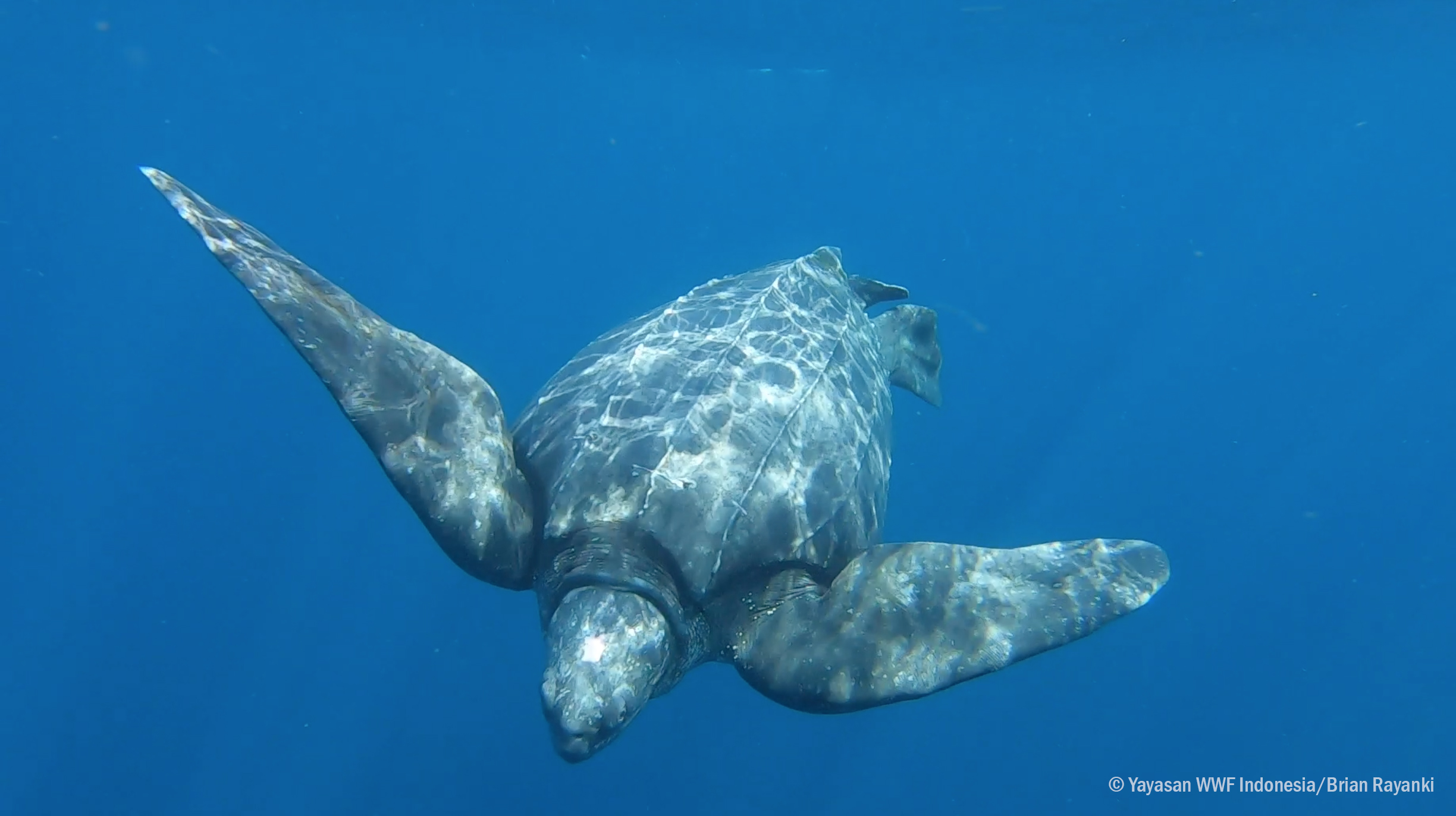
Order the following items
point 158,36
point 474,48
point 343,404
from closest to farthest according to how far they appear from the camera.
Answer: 1. point 343,404
2. point 158,36
3. point 474,48

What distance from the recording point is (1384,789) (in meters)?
22.7

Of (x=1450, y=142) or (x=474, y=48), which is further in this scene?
(x=1450, y=142)

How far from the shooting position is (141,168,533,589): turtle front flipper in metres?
5.21

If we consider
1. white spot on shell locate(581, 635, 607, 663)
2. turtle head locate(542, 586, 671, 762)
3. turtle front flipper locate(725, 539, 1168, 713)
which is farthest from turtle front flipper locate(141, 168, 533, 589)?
turtle front flipper locate(725, 539, 1168, 713)

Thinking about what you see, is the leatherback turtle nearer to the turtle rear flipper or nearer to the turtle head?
the turtle head

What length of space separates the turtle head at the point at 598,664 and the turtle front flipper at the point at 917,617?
779mm

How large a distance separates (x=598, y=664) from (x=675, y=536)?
1.03 metres

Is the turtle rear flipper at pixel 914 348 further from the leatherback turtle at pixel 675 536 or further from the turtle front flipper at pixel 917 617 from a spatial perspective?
the turtle front flipper at pixel 917 617

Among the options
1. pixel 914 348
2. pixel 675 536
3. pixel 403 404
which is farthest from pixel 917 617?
pixel 914 348

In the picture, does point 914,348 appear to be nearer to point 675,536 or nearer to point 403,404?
point 675,536

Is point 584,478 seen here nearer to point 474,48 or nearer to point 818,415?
point 818,415

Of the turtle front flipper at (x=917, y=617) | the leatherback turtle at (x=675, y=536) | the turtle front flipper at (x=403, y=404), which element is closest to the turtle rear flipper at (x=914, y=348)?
the leatherback turtle at (x=675, y=536)

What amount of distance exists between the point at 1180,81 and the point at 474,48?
29.2 metres

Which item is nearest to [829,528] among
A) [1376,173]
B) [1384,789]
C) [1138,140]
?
[1384,789]
